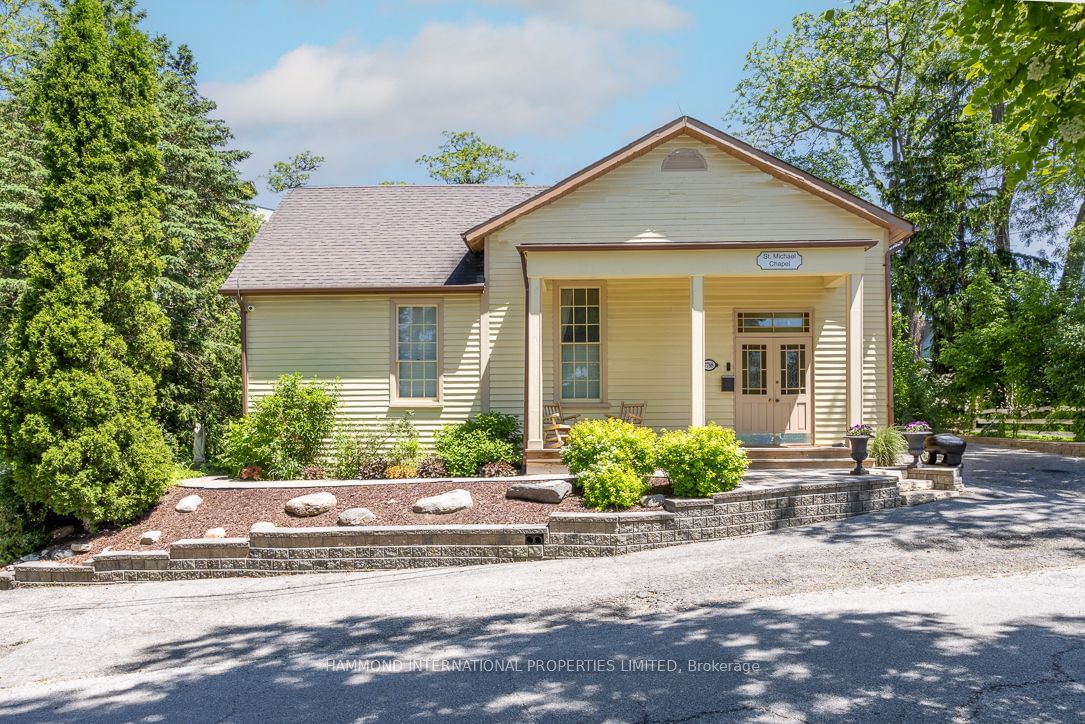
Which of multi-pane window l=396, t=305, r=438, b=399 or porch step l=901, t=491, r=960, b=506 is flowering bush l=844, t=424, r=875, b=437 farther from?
multi-pane window l=396, t=305, r=438, b=399

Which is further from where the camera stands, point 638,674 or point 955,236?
point 955,236

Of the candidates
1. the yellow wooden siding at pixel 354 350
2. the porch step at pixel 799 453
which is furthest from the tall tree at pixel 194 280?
the porch step at pixel 799 453

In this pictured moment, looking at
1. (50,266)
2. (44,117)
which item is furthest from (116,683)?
(44,117)

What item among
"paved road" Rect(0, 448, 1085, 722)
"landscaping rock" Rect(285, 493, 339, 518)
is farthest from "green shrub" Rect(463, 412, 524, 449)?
"paved road" Rect(0, 448, 1085, 722)

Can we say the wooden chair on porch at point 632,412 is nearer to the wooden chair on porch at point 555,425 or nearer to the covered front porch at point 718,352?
the covered front porch at point 718,352

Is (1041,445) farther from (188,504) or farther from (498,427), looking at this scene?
(188,504)

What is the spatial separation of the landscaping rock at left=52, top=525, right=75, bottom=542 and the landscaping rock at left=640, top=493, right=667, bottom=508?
805 cm

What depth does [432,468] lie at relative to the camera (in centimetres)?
1306

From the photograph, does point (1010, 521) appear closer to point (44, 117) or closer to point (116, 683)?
point (116, 683)

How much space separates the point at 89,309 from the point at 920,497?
11989 millimetres

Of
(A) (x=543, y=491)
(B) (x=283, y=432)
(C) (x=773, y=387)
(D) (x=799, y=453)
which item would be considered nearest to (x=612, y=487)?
(A) (x=543, y=491)

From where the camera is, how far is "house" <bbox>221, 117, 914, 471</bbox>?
Result: 1344 centimetres

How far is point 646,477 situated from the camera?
33.2 ft

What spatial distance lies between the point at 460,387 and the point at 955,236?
18380 mm
